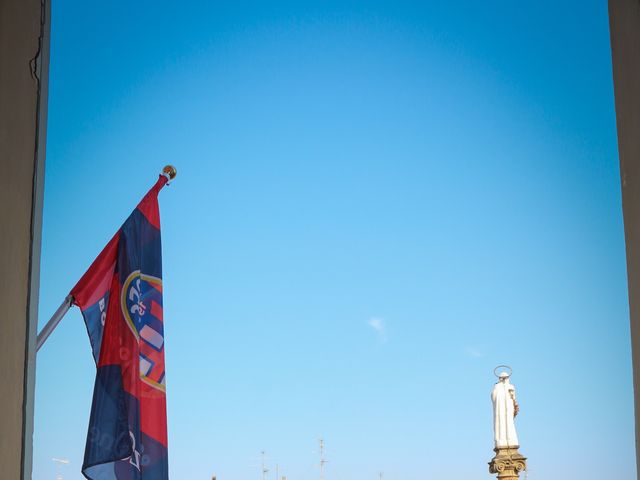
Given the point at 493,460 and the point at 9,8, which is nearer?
the point at 9,8

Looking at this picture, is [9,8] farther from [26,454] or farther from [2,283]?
[26,454]

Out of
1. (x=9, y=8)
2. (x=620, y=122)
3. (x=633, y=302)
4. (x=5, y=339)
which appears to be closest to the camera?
(x=633, y=302)

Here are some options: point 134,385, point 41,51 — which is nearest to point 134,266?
point 134,385

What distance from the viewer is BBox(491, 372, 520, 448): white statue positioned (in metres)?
12.3

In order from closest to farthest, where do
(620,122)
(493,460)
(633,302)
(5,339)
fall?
(633,302) → (620,122) → (5,339) → (493,460)

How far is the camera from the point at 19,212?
213 cm

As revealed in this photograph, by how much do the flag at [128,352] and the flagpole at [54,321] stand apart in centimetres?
9

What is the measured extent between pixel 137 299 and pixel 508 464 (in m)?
7.65

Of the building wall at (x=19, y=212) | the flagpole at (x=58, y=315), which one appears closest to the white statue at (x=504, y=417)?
the flagpole at (x=58, y=315)

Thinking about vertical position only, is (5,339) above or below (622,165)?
below

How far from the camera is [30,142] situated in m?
2.22

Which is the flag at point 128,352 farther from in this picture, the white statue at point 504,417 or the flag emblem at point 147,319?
the white statue at point 504,417

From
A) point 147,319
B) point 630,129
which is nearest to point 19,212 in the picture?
point 630,129

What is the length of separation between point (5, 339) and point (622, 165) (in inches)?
51.4
